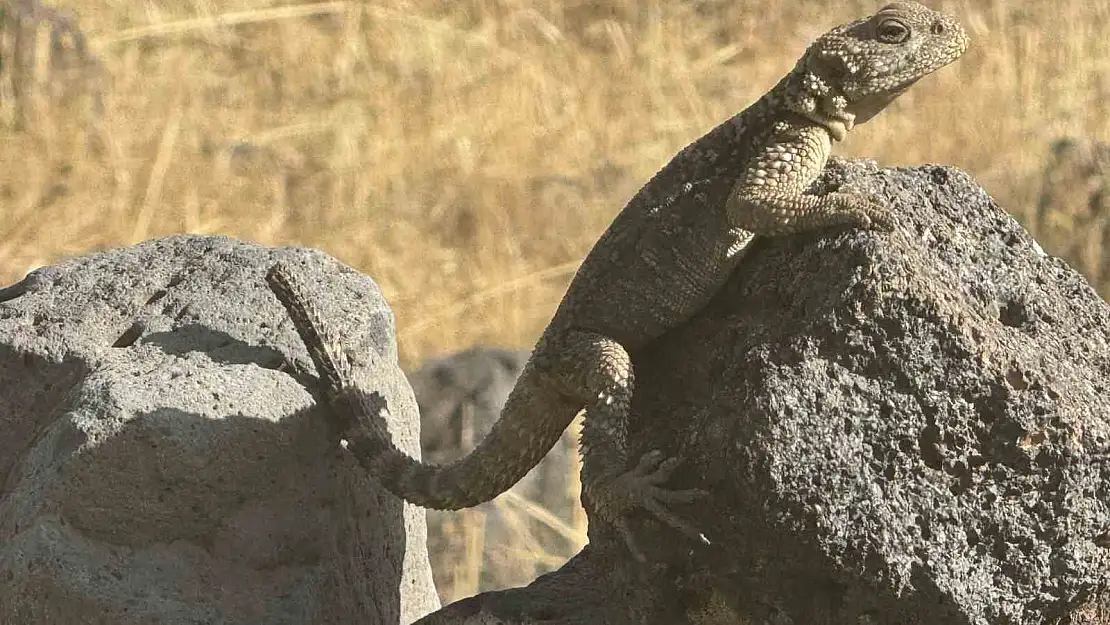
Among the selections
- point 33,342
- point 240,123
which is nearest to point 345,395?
point 33,342

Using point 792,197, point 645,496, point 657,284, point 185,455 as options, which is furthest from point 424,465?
point 792,197

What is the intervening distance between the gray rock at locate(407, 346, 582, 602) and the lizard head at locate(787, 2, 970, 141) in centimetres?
339

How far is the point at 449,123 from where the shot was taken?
11.6 meters

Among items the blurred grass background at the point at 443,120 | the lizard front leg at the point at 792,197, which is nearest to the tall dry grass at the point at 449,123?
the blurred grass background at the point at 443,120

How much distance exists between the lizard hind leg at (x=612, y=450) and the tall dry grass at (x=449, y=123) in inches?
206

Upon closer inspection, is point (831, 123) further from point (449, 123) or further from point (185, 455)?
point (449, 123)

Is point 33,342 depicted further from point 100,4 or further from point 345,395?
point 100,4

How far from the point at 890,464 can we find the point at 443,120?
8.50 meters

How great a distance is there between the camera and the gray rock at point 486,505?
7324mm

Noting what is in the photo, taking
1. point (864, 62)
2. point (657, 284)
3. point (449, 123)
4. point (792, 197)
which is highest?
point (449, 123)

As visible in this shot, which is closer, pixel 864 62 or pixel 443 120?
pixel 864 62

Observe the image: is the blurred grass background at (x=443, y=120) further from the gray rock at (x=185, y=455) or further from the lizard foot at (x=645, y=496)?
the lizard foot at (x=645, y=496)

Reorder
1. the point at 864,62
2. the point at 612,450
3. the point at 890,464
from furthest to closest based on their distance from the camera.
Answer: the point at 864,62
the point at 612,450
the point at 890,464

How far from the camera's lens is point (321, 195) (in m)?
10.8
